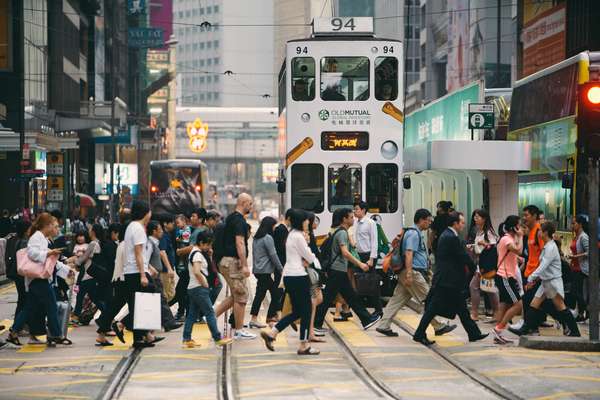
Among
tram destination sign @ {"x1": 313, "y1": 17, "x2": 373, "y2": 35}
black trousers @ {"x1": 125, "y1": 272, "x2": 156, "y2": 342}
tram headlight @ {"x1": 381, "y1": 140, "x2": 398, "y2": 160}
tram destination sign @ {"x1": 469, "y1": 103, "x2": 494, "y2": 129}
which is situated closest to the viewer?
black trousers @ {"x1": 125, "y1": 272, "x2": 156, "y2": 342}

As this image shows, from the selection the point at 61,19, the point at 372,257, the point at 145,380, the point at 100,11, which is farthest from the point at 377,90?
the point at 100,11

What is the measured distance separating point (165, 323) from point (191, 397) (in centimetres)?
610

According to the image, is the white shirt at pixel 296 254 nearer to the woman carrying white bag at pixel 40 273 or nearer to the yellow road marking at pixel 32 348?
the woman carrying white bag at pixel 40 273

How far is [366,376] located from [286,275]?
7.27 feet

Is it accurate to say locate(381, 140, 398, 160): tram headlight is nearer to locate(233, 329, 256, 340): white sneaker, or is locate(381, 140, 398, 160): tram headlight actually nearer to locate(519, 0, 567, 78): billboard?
locate(233, 329, 256, 340): white sneaker

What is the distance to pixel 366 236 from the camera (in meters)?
20.0

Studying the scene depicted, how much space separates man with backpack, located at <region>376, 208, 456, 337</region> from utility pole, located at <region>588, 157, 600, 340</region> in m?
2.20

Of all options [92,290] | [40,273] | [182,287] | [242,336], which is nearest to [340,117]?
[182,287]

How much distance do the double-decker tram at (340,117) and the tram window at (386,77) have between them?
19 mm

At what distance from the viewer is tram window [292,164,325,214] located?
77.3 ft

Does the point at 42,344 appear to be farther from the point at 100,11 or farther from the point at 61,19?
the point at 100,11

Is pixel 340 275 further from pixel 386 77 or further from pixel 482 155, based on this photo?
pixel 386 77

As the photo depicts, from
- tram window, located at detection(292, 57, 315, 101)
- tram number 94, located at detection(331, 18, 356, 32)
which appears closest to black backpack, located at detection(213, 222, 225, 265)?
tram window, located at detection(292, 57, 315, 101)

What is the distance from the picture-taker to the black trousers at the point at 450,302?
15.4 meters
